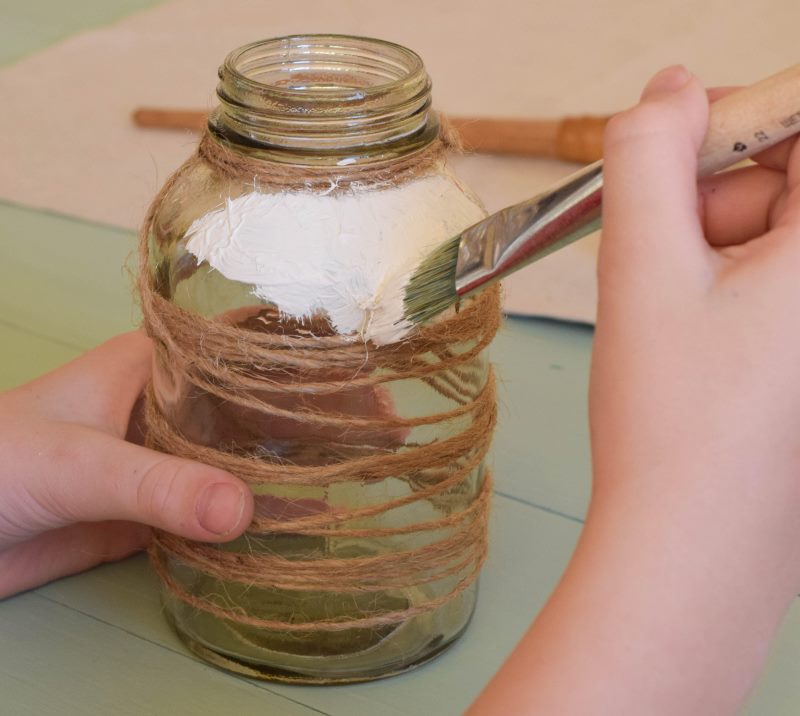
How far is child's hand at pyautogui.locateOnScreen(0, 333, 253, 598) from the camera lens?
0.46 m

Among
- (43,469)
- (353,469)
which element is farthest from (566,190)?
(43,469)

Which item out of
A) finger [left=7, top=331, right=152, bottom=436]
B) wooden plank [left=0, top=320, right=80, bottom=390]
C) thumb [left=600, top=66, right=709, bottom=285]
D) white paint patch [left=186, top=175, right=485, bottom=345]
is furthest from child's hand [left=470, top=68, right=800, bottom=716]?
wooden plank [left=0, top=320, right=80, bottom=390]

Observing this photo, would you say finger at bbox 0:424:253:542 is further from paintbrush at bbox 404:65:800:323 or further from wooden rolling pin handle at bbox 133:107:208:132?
wooden rolling pin handle at bbox 133:107:208:132

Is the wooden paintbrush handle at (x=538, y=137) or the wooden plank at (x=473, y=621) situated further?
the wooden paintbrush handle at (x=538, y=137)

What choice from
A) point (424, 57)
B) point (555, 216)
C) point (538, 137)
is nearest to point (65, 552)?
point (555, 216)

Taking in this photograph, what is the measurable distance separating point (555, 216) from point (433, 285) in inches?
2.2

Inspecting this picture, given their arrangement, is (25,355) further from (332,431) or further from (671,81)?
(671,81)

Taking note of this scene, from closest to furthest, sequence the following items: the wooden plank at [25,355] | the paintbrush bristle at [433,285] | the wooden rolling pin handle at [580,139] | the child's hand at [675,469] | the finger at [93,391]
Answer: the child's hand at [675,469] → the paintbrush bristle at [433,285] → the finger at [93,391] → the wooden plank at [25,355] → the wooden rolling pin handle at [580,139]

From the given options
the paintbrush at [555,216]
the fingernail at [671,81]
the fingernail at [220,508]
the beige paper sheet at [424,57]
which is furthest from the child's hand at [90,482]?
the beige paper sheet at [424,57]

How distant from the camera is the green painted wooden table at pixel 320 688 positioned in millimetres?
485

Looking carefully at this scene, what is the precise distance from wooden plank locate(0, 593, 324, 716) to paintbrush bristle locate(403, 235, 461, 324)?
17cm

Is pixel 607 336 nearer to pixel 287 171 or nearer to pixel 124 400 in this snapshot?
pixel 287 171

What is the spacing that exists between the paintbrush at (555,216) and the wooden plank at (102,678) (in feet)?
0.58

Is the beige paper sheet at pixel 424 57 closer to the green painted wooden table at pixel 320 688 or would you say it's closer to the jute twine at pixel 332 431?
the green painted wooden table at pixel 320 688
